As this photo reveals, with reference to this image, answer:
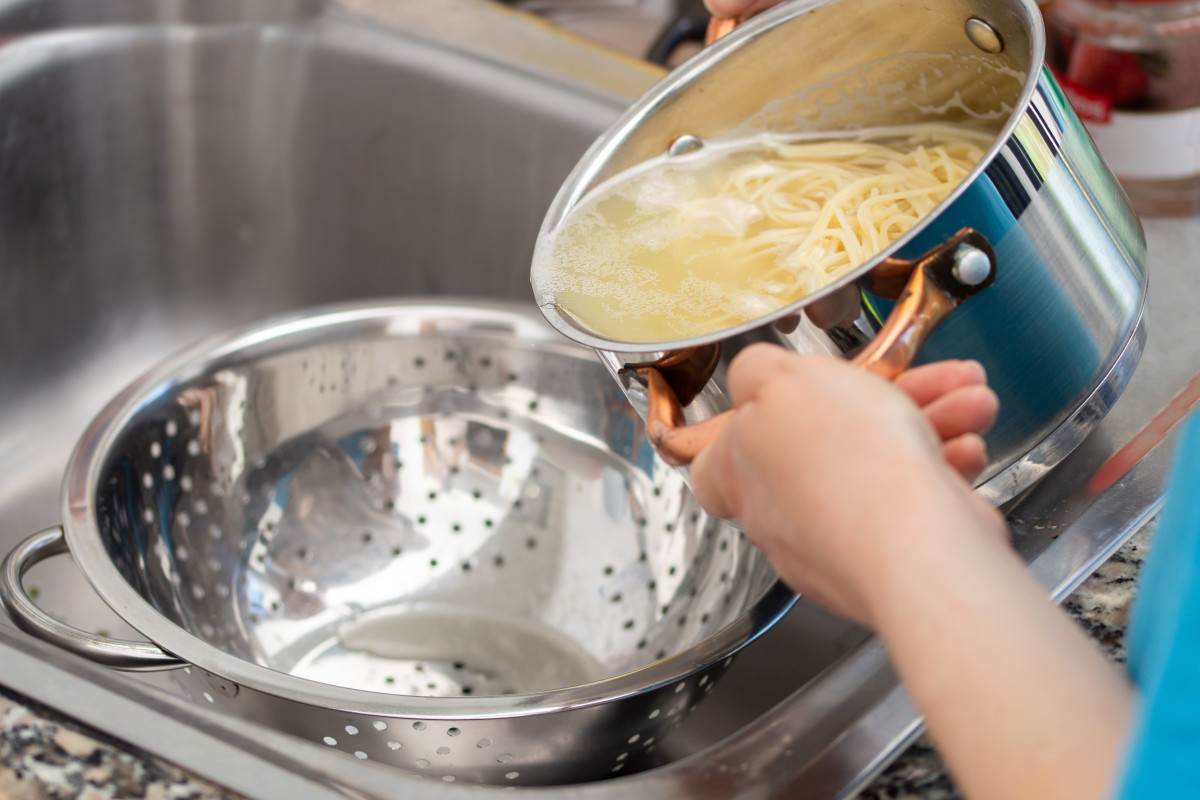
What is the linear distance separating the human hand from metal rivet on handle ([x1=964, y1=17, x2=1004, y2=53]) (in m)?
0.26

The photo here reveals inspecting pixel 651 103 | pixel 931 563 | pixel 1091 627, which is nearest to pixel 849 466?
pixel 931 563

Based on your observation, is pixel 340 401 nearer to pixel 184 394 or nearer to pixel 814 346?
pixel 184 394

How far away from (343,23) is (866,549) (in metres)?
0.88

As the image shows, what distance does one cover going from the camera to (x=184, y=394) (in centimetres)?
73

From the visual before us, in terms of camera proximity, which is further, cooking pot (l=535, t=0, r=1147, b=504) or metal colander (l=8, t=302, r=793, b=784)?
metal colander (l=8, t=302, r=793, b=784)

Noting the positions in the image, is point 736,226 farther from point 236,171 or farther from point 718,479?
point 236,171

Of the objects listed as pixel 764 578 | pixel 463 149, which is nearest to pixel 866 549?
pixel 764 578

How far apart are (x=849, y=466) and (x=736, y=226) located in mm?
268

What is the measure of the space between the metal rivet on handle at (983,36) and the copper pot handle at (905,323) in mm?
178

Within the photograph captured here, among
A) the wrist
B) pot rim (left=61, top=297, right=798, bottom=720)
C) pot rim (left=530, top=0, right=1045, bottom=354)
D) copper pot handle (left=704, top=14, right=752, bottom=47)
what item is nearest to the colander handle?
pot rim (left=61, top=297, right=798, bottom=720)

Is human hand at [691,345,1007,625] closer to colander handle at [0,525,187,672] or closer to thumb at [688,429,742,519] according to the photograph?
thumb at [688,429,742,519]

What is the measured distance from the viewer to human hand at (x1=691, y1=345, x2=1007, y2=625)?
1.01ft

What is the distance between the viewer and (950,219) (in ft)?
1.32

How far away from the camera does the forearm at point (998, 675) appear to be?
0.28 m
